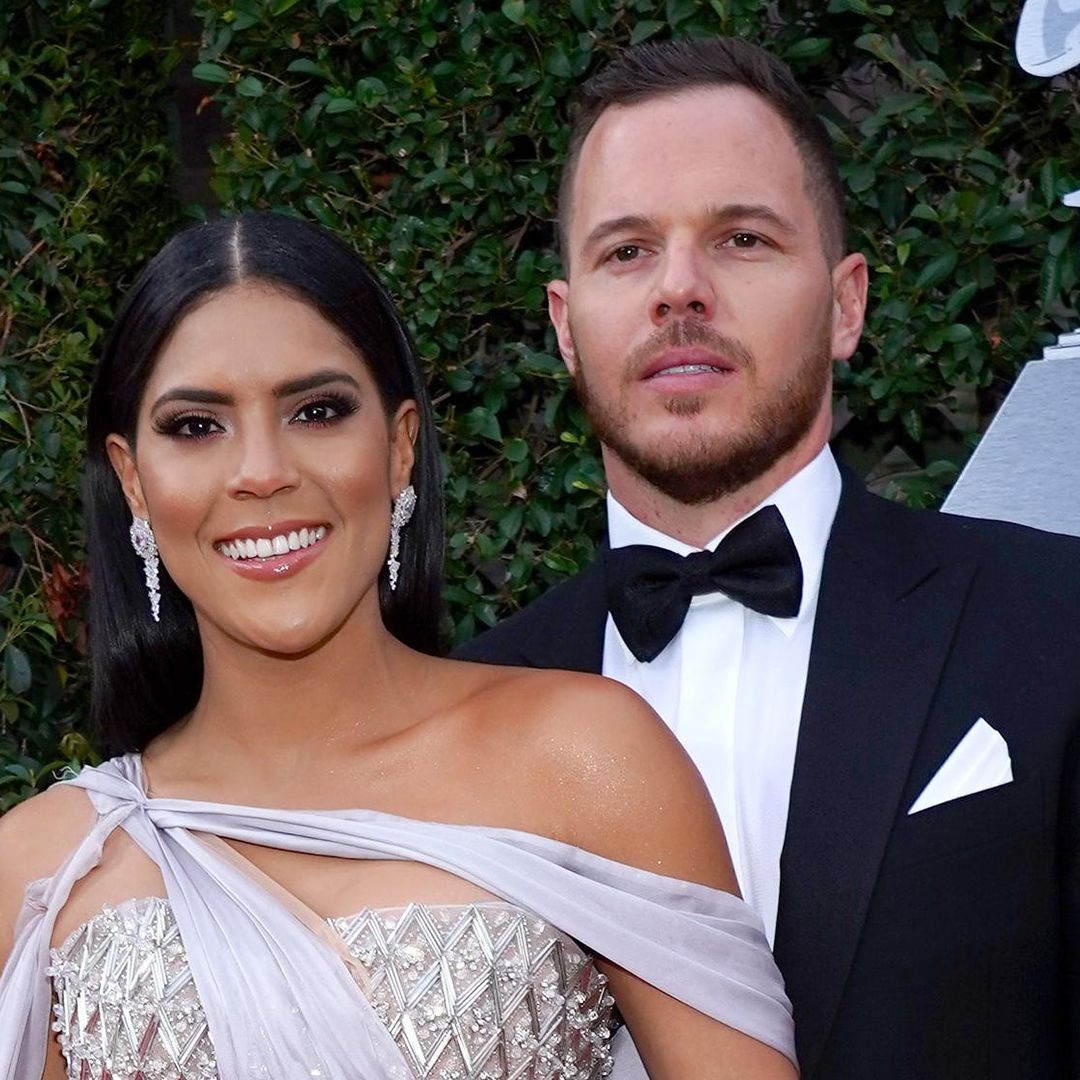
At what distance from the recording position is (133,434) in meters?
2.24

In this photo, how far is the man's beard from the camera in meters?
2.35

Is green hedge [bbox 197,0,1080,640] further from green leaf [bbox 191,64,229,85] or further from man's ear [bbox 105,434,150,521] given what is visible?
man's ear [bbox 105,434,150,521]

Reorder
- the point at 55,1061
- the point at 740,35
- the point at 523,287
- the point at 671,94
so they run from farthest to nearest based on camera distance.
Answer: the point at 523,287 → the point at 740,35 → the point at 671,94 → the point at 55,1061

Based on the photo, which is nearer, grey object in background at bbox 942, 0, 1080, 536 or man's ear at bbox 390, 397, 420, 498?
man's ear at bbox 390, 397, 420, 498

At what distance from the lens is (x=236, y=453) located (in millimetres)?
2135

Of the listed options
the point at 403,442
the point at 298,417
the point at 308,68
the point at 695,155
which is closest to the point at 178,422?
the point at 298,417

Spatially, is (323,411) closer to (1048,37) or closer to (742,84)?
(742,84)

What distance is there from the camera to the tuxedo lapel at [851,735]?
2084 millimetres

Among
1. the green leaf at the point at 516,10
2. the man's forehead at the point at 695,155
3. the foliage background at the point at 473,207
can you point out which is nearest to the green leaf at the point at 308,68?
the foliage background at the point at 473,207

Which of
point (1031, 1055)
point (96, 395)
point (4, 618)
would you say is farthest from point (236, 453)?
point (4, 618)

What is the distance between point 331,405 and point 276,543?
18cm

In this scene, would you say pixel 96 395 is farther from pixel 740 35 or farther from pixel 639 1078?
pixel 740 35

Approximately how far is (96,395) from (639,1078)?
1055mm

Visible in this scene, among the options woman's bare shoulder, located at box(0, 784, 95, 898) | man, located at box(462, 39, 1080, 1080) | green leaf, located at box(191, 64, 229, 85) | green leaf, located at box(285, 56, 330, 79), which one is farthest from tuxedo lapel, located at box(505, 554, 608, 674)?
green leaf, located at box(191, 64, 229, 85)
